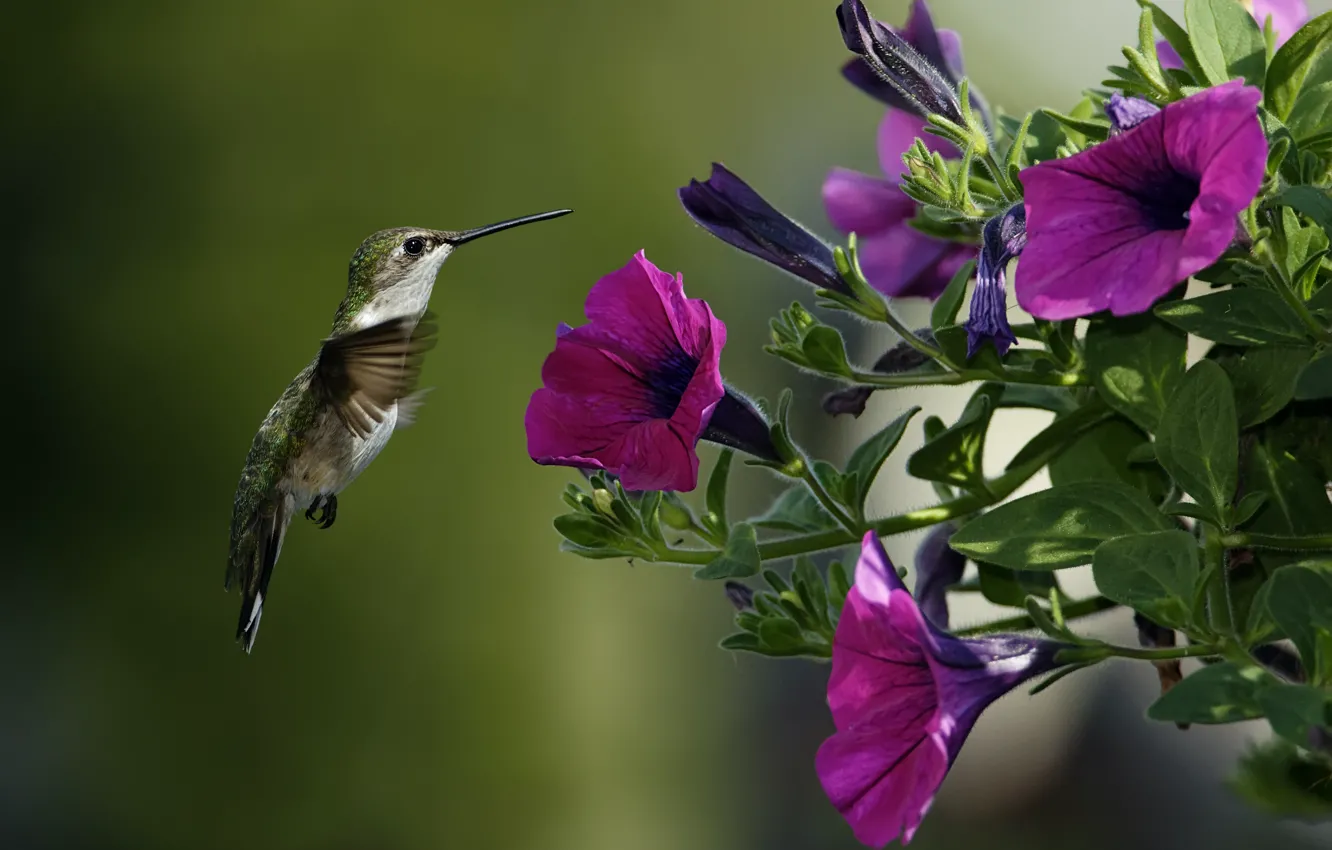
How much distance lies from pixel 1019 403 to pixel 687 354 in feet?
0.58

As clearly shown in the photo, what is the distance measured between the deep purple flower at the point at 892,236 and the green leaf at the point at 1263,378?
203mm

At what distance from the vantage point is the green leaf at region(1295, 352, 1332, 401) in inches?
18.0

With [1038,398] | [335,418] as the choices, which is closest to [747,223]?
[1038,398]

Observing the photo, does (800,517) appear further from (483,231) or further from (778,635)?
(483,231)

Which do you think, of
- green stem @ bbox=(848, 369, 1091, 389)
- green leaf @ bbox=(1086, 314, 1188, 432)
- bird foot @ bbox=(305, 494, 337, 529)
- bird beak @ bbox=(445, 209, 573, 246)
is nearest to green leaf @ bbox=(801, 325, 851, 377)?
green stem @ bbox=(848, 369, 1091, 389)

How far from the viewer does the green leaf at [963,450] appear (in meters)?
0.58

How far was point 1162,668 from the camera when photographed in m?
0.61

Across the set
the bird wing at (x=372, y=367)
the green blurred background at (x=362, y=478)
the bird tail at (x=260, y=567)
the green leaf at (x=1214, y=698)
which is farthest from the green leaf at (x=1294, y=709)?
the green blurred background at (x=362, y=478)

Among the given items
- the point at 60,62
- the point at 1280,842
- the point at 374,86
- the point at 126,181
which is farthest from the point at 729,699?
the point at 1280,842

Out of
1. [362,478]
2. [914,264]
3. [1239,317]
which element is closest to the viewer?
[1239,317]

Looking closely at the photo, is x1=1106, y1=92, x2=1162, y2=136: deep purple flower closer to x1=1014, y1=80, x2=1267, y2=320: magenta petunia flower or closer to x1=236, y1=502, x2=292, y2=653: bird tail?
x1=1014, y1=80, x2=1267, y2=320: magenta petunia flower

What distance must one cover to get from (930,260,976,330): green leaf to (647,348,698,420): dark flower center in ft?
0.38

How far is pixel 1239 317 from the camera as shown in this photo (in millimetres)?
500

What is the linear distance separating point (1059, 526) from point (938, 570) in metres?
0.15
